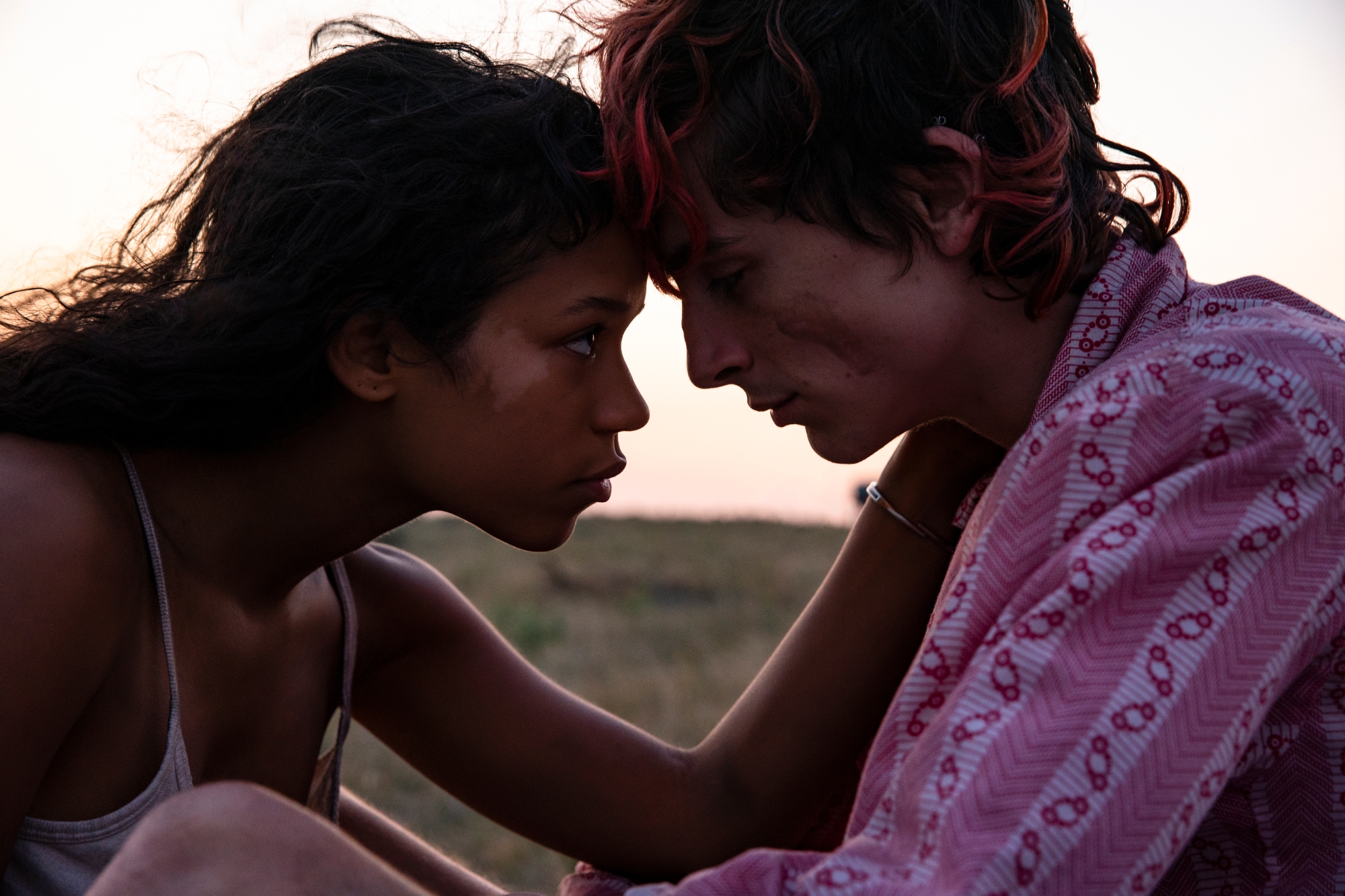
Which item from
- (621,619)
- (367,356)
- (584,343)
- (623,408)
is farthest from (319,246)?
(621,619)

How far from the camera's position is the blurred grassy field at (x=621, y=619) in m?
4.55

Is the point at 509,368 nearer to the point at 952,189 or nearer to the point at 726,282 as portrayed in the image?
the point at 726,282

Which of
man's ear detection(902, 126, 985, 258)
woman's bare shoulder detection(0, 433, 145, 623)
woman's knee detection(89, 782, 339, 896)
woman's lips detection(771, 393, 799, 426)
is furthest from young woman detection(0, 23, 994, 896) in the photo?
woman's knee detection(89, 782, 339, 896)

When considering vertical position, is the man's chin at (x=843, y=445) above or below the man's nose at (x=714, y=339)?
below

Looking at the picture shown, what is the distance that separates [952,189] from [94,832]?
1.82m

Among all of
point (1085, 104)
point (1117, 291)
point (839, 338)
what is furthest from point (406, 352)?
point (1085, 104)

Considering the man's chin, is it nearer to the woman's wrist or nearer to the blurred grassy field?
the woman's wrist

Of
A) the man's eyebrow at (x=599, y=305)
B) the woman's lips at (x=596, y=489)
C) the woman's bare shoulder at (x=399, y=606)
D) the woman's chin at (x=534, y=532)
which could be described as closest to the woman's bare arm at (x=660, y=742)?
the woman's bare shoulder at (x=399, y=606)

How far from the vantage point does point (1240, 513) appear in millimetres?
1524

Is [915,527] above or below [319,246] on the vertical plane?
below

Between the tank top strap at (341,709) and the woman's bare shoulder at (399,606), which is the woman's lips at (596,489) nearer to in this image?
the woman's bare shoulder at (399,606)

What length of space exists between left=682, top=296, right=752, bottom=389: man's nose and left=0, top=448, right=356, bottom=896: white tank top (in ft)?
3.35

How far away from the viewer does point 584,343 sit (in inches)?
90.5

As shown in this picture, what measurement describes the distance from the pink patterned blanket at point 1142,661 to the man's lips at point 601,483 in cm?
76
